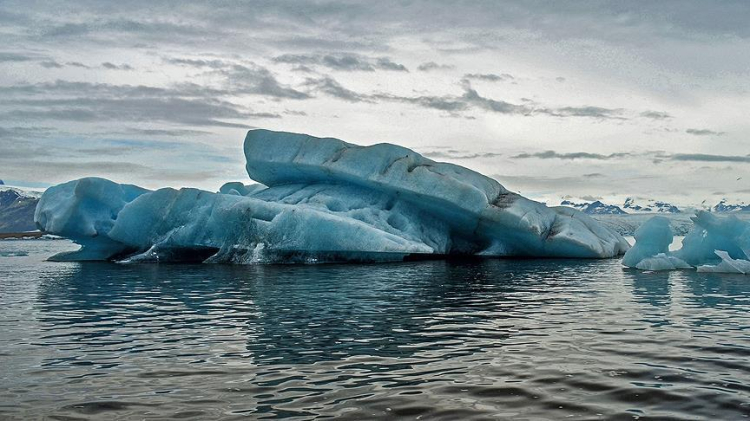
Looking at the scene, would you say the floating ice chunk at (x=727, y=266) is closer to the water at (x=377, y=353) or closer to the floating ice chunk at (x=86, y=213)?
the water at (x=377, y=353)

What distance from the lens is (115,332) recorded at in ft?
31.2

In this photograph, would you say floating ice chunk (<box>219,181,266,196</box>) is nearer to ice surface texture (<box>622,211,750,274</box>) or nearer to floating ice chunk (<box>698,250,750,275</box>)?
ice surface texture (<box>622,211,750,274</box>)

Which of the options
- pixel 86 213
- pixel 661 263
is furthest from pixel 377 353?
pixel 86 213

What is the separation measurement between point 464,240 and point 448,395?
1023 inches

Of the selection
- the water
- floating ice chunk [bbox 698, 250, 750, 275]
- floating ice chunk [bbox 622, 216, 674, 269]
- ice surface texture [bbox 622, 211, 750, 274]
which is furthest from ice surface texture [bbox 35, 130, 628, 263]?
the water

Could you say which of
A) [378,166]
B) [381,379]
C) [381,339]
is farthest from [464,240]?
[381,379]

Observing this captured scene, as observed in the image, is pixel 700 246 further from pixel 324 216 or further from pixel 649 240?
pixel 324 216

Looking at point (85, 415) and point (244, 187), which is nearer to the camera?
point (85, 415)

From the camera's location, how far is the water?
545 centimetres

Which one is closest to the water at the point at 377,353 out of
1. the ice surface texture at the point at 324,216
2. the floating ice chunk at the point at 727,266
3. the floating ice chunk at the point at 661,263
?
the floating ice chunk at the point at 727,266

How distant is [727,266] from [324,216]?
1329cm

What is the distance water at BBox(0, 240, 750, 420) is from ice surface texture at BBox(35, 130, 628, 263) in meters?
9.00

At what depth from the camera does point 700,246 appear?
2267 centimetres

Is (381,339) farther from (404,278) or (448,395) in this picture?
(404,278)
